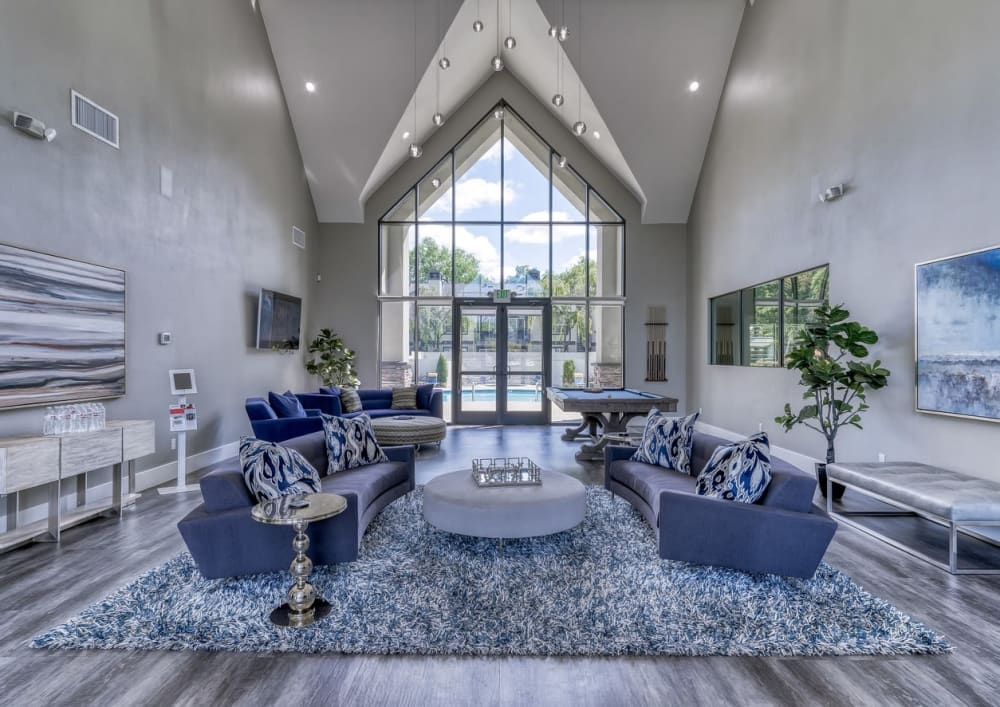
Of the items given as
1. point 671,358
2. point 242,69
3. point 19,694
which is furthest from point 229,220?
point 671,358

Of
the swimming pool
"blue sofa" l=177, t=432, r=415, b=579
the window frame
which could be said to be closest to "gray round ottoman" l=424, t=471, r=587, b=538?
"blue sofa" l=177, t=432, r=415, b=579

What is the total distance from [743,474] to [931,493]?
1.40 metres

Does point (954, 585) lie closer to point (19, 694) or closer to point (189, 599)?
point (189, 599)

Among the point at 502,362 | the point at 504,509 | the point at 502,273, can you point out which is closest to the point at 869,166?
the point at 504,509

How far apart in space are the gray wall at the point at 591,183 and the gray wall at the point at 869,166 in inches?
74.9

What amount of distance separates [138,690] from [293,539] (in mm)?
878

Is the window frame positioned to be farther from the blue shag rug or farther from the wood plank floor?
the wood plank floor

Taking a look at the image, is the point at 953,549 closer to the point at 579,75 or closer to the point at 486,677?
the point at 486,677

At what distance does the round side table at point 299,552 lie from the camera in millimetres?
2555

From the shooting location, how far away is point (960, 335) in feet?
13.0

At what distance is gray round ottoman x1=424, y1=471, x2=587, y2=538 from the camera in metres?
3.23

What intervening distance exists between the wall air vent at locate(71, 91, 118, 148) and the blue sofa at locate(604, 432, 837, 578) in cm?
546

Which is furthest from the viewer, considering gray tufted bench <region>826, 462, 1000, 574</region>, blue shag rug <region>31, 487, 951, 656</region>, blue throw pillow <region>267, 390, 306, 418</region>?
blue throw pillow <region>267, 390, 306, 418</region>

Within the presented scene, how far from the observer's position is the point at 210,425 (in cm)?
632
